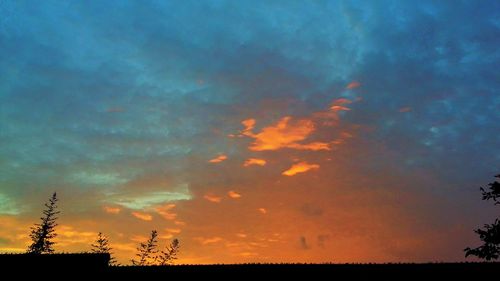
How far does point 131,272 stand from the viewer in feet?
70.3

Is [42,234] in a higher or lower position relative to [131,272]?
higher

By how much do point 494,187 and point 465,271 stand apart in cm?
1481

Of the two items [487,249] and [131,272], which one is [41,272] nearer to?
[131,272]

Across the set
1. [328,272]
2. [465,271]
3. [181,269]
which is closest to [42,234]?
[181,269]

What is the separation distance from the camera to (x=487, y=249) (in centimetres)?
2936

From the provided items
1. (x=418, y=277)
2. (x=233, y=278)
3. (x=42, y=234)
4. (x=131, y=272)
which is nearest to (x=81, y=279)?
(x=131, y=272)

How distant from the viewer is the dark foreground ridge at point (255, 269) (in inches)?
769

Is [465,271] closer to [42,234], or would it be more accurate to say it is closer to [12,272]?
[12,272]

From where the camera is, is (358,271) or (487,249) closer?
(358,271)

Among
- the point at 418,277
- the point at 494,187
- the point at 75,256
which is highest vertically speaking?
the point at 494,187

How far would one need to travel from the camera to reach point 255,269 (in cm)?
2144

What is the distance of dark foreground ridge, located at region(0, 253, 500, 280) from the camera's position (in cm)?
1954

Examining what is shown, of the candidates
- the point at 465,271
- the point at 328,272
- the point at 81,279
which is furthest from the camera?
the point at 81,279

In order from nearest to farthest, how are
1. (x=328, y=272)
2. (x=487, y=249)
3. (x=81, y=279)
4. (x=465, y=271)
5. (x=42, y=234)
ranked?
(x=465, y=271) < (x=328, y=272) < (x=81, y=279) < (x=487, y=249) < (x=42, y=234)
